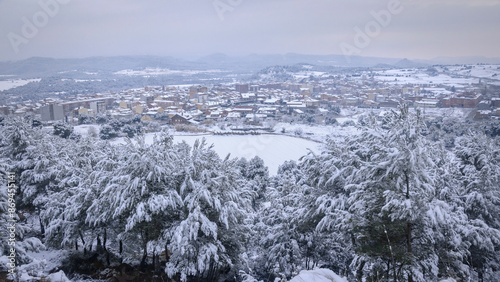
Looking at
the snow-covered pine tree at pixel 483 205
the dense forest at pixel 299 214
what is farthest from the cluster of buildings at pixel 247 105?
the dense forest at pixel 299 214

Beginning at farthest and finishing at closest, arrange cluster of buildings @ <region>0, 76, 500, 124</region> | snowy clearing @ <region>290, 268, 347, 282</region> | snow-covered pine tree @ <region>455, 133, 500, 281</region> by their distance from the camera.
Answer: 1. cluster of buildings @ <region>0, 76, 500, 124</region>
2. snow-covered pine tree @ <region>455, 133, 500, 281</region>
3. snowy clearing @ <region>290, 268, 347, 282</region>

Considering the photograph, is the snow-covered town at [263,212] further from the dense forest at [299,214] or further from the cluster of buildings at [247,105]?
the cluster of buildings at [247,105]

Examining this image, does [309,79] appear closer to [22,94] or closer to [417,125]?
[22,94]

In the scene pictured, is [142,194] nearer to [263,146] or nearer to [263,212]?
[263,212]

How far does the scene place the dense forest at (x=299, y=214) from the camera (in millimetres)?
5371

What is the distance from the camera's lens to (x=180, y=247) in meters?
6.09

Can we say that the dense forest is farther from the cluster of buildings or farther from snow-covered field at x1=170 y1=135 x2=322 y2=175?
the cluster of buildings

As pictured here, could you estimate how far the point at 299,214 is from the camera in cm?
762

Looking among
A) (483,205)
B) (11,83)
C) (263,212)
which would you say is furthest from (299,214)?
(11,83)

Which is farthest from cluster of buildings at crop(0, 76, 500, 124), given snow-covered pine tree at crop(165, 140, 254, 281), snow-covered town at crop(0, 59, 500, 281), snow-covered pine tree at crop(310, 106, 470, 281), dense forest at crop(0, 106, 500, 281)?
snow-covered pine tree at crop(165, 140, 254, 281)

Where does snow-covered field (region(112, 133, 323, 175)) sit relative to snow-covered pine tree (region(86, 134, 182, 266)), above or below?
below

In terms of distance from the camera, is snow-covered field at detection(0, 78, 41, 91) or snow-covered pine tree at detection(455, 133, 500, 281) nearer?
snow-covered pine tree at detection(455, 133, 500, 281)

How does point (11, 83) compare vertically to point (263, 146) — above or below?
above

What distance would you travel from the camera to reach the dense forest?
17.6 ft
